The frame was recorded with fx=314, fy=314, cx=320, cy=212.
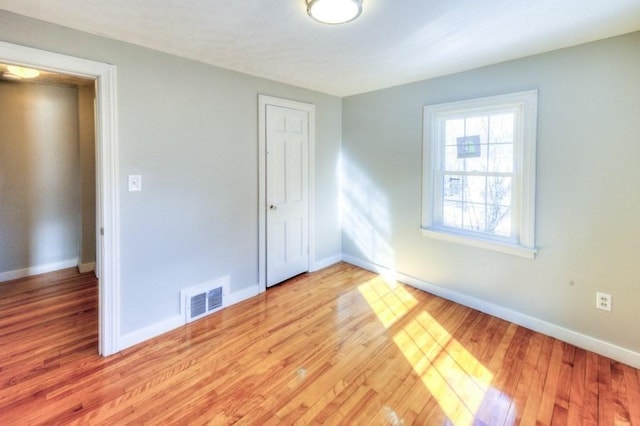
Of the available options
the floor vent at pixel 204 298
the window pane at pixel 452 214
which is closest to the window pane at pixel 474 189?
the window pane at pixel 452 214

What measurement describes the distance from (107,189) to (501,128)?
3194mm

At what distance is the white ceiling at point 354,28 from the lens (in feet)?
5.74

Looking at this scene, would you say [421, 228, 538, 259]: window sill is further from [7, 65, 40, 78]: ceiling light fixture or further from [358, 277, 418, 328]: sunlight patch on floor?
[7, 65, 40, 78]: ceiling light fixture

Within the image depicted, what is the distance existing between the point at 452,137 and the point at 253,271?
2.44 m

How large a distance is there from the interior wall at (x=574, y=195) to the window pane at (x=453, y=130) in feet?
0.78

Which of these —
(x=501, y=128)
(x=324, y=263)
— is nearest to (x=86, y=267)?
(x=324, y=263)

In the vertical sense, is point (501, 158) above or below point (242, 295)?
above

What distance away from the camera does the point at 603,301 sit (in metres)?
2.29

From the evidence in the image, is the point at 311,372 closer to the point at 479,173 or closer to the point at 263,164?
the point at 263,164

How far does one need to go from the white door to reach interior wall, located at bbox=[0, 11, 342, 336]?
202 mm

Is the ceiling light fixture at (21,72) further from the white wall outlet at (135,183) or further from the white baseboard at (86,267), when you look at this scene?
the white baseboard at (86,267)

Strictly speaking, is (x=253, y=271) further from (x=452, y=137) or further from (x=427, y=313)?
(x=452, y=137)

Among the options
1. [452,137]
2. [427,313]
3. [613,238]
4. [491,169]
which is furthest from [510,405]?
[452,137]

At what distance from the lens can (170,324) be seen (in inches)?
104
